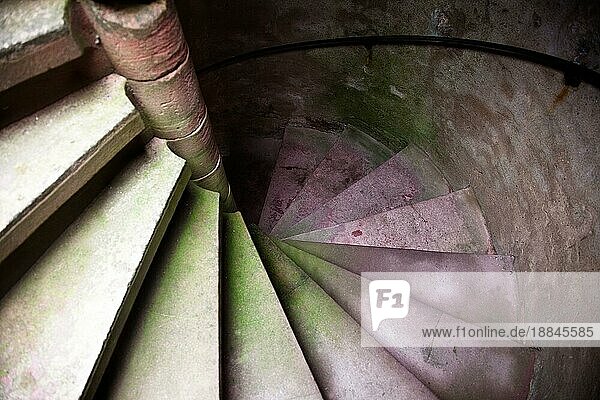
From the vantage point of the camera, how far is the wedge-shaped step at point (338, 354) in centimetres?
262

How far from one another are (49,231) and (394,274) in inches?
94.4

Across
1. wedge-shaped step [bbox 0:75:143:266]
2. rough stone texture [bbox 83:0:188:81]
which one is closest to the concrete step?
rough stone texture [bbox 83:0:188:81]

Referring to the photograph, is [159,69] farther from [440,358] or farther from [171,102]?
[440,358]

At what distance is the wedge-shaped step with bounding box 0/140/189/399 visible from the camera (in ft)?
5.05

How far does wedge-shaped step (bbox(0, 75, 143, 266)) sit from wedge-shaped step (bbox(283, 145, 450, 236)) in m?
2.56

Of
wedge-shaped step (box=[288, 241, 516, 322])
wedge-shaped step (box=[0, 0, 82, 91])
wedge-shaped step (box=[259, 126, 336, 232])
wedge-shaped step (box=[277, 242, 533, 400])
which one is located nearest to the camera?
wedge-shaped step (box=[0, 0, 82, 91])

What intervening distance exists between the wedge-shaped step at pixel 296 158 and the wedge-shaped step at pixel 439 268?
131 centimetres

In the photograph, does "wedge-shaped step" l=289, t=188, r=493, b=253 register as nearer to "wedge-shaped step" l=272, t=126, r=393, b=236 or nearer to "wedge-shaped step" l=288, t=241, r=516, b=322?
"wedge-shaped step" l=288, t=241, r=516, b=322

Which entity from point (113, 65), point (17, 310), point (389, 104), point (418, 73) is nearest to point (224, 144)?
point (389, 104)

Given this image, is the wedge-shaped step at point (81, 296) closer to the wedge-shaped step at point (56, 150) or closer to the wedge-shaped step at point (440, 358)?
the wedge-shaped step at point (56, 150)

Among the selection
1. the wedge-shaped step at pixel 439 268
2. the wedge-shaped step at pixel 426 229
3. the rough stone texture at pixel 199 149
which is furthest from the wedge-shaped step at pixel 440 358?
the rough stone texture at pixel 199 149

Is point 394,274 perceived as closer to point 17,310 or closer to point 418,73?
point 418,73

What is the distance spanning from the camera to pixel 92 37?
5.33ft

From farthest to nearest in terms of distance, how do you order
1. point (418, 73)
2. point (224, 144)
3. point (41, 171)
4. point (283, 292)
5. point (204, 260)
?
point (224, 144) < point (418, 73) < point (283, 292) < point (204, 260) < point (41, 171)
